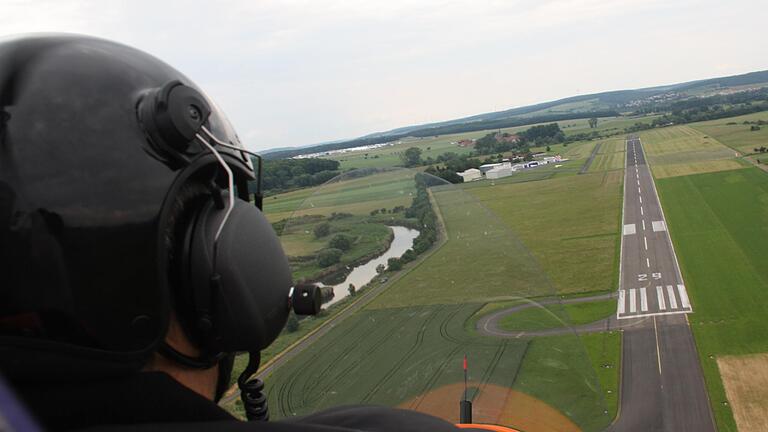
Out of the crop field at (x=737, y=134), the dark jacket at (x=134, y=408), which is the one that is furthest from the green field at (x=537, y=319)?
the crop field at (x=737, y=134)

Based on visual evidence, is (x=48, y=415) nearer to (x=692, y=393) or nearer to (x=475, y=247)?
(x=475, y=247)

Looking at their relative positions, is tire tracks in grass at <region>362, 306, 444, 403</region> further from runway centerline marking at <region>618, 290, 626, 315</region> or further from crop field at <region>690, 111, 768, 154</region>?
crop field at <region>690, 111, 768, 154</region>

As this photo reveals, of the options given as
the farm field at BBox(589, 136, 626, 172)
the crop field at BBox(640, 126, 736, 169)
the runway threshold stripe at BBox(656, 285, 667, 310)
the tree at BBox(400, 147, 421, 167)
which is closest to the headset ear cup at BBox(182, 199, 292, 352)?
the tree at BBox(400, 147, 421, 167)

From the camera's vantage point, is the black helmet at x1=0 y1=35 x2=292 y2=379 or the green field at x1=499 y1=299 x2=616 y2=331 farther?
the green field at x1=499 y1=299 x2=616 y2=331

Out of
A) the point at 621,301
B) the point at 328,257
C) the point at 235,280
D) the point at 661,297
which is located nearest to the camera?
the point at 235,280

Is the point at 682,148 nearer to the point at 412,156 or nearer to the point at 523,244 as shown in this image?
the point at 412,156

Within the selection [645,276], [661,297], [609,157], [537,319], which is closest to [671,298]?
[661,297]
